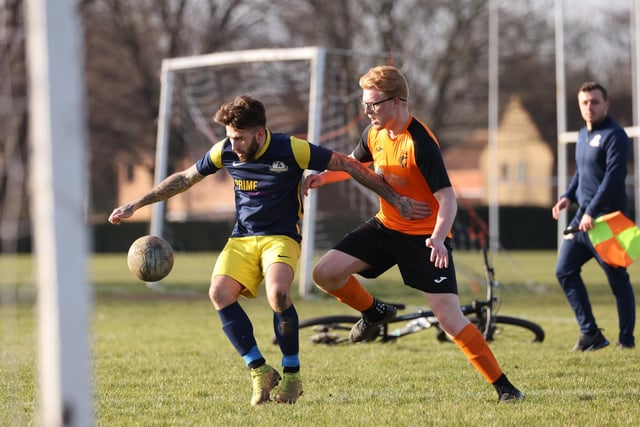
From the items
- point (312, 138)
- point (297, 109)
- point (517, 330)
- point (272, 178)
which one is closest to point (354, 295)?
point (272, 178)

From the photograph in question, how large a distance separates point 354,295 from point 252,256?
0.93m

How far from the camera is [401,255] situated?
634 cm

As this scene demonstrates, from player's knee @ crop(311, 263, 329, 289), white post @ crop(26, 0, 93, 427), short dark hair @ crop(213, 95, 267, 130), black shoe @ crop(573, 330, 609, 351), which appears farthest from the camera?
black shoe @ crop(573, 330, 609, 351)

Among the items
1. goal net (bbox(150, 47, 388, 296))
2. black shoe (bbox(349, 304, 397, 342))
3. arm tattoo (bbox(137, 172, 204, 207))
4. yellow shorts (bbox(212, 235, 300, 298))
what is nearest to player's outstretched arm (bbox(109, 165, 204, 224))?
arm tattoo (bbox(137, 172, 204, 207))

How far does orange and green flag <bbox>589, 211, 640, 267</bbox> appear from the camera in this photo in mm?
8586

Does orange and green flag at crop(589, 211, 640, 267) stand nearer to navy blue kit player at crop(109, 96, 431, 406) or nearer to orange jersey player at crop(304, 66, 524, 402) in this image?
orange jersey player at crop(304, 66, 524, 402)

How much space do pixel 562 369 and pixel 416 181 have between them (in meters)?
2.15

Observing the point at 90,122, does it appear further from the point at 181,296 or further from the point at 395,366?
the point at 395,366

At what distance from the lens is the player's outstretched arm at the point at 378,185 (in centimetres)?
615

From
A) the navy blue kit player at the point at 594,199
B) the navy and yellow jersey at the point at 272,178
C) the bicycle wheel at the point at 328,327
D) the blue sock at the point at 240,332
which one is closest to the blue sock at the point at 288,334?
the blue sock at the point at 240,332

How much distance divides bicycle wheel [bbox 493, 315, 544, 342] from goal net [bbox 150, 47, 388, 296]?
200 inches

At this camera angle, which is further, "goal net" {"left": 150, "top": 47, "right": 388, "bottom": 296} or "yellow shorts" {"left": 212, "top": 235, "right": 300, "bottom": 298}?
"goal net" {"left": 150, "top": 47, "right": 388, "bottom": 296}

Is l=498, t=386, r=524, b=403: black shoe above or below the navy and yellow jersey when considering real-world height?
below

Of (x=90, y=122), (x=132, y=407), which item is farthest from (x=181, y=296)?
(x=90, y=122)
